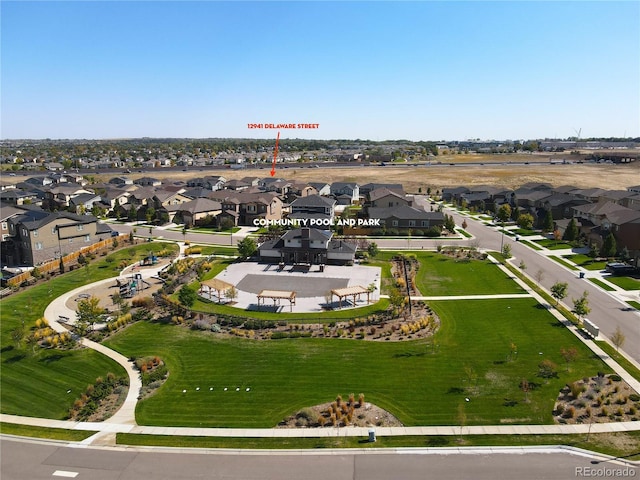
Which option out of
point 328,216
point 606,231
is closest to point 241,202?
point 328,216

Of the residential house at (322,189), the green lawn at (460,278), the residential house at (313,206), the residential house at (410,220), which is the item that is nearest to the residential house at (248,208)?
the residential house at (313,206)

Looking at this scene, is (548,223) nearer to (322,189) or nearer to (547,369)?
(547,369)

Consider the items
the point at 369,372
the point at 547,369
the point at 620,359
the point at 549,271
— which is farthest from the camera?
the point at 549,271

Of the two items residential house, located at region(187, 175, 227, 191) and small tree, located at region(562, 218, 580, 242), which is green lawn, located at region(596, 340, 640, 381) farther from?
residential house, located at region(187, 175, 227, 191)

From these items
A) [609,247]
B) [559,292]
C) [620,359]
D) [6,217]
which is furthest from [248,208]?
[620,359]

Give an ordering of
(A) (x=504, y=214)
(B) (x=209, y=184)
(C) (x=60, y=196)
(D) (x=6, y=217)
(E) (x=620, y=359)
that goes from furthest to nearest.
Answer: (B) (x=209, y=184)
(C) (x=60, y=196)
(A) (x=504, y=214)
(D) (x=6, y=217)
(E) (x=620, y=359)

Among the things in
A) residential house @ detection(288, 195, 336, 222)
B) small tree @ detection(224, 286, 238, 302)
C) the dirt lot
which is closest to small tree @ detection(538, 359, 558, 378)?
small tree @ detection(224, 286, 238, 302)
